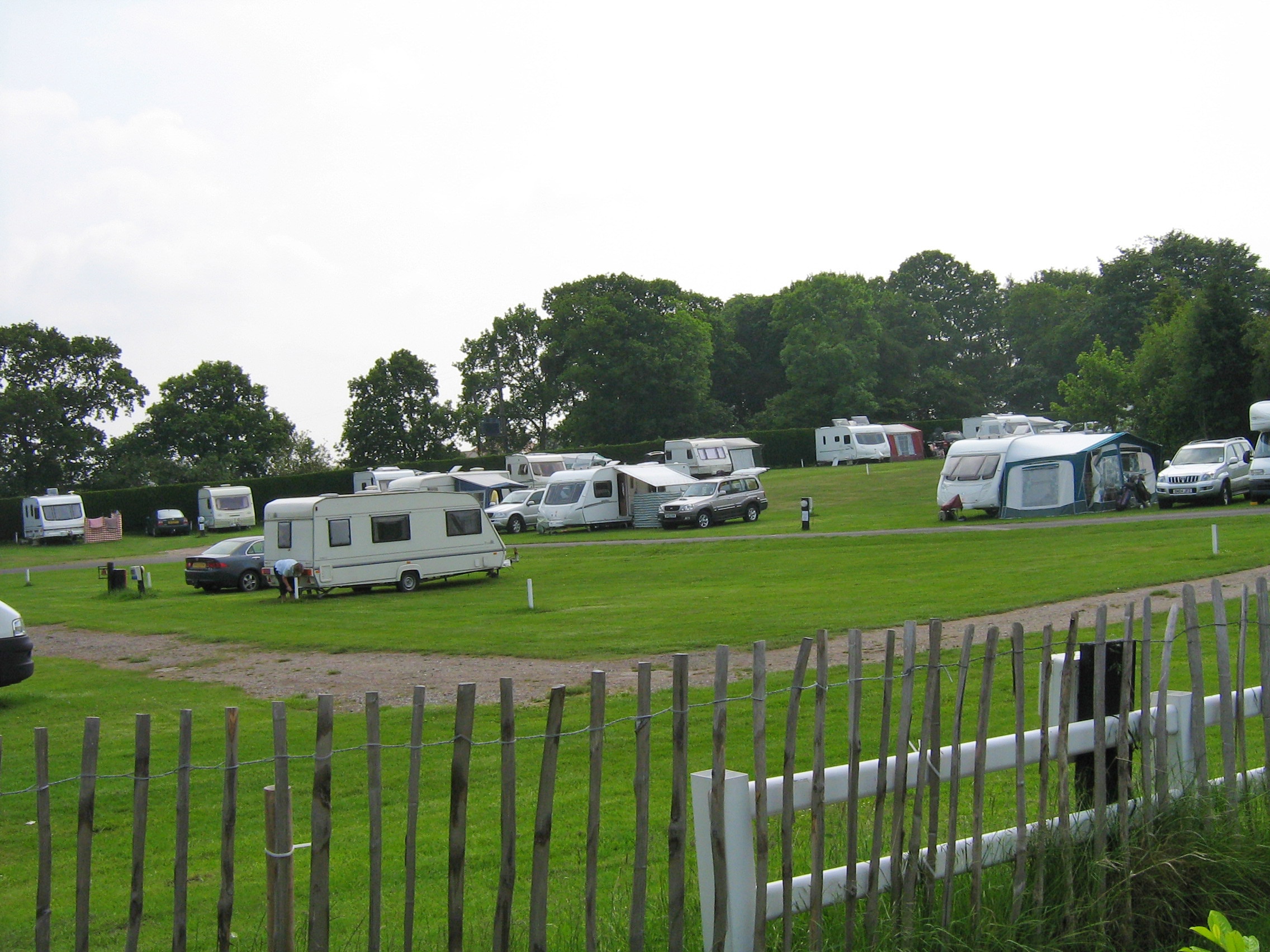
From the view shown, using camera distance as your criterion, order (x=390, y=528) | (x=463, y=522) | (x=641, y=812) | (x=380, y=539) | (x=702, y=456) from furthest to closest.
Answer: (x=702, y=456) < (x=463, y=522) < (x=390, y=528) < (x=380, y=539) < (x=641, y=812)

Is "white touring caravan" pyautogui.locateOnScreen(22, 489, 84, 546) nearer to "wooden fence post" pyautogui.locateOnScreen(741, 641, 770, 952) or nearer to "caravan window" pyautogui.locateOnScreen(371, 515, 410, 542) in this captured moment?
"caravan window" pyautogui.locateOnScreen(371, 515, 410, 542)

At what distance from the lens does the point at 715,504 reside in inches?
1503

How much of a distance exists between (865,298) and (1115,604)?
235 ft

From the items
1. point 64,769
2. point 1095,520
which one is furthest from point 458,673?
point 1095,520

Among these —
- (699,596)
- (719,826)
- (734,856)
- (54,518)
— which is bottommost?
(699,596)

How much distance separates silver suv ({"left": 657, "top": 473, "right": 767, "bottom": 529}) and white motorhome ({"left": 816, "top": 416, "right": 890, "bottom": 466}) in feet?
80.5

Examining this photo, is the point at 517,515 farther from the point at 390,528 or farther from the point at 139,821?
the point at 139,821

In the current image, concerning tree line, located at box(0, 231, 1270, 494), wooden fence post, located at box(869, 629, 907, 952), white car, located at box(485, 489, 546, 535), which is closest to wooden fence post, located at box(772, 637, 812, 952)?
wooden fence post, located at box(869, 629, 907, 952)

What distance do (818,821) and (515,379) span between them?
88027 mm

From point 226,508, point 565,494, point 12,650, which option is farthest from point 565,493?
point 12,650

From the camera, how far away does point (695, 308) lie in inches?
3474

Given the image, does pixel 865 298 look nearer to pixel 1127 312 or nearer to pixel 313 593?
pixel 1127 312

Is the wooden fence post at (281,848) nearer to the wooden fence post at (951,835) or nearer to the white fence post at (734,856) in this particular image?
the white fence post at (734,856)

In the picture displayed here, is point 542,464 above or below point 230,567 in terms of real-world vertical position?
above
